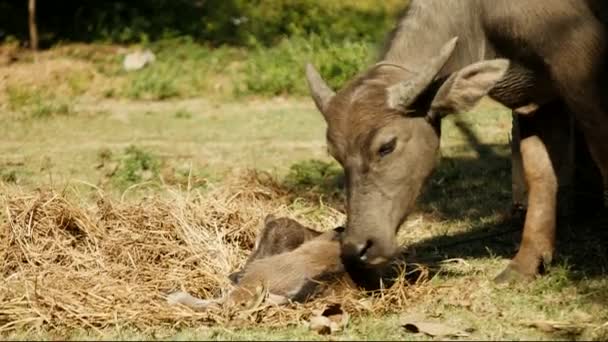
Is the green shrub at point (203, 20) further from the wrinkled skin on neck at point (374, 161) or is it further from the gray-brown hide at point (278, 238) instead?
the wrinkled skin on neck at point (374, 161)

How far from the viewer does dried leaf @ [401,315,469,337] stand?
200 inches

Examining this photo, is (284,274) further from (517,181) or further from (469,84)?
(517,181)

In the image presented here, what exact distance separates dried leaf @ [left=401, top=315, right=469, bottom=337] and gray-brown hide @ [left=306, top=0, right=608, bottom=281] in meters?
0.46

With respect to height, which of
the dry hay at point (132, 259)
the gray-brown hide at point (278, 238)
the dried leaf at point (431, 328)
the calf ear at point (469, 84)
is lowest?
the dry hay at point (132, 259)

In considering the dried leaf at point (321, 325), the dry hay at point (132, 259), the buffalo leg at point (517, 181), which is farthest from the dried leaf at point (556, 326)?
the buffalo leg at point (517, 181)

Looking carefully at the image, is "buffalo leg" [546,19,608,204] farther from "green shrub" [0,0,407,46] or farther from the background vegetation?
"green shrub" [0,0,407,46]

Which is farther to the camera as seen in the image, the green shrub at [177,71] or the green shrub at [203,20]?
the green shrub at [203,20]

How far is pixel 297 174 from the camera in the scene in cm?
908

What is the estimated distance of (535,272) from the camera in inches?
243

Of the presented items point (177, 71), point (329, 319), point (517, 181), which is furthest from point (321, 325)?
point (177, 71)

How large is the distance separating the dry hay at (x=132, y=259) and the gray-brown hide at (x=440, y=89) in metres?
0.47

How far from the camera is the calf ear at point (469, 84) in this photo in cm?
568

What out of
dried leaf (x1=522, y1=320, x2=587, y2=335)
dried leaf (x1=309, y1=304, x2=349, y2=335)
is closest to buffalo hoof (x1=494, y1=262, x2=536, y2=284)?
dried leaf (x1=522, y1=320, x2=587, y2=335)

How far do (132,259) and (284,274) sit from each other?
1.18 metres
